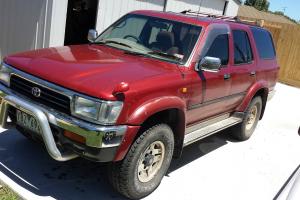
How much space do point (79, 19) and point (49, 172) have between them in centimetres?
648

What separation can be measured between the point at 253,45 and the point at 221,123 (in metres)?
1.52

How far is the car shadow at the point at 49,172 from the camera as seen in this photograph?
4590 mm

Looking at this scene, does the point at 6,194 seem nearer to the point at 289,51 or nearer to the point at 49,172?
the point at 49,172

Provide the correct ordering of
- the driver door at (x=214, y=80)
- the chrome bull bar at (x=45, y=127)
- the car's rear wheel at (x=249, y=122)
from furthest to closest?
the car's rear wheel at (x=249, y=122) < the driver door at (x=214, y=80) < the chrome bull bar at (x=45, y=127)

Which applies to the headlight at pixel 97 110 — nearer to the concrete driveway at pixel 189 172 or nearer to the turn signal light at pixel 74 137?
the turn signal light at pixel 74 137

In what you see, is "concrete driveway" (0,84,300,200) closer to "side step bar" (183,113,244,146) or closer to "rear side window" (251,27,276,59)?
"side step bar" (183,113,244,146)

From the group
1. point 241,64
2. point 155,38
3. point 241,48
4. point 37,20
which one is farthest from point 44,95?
point 37,20

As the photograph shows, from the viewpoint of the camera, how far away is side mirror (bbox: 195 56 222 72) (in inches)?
195

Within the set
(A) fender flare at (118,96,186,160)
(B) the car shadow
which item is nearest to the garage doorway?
(B) the car shadow

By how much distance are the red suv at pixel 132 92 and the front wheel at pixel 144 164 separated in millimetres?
11

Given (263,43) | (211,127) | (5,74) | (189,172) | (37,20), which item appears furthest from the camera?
(37,20)

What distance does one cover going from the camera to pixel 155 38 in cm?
546

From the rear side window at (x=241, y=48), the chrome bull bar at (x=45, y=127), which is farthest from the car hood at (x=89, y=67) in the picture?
the rear side window at (x=241, y=48)

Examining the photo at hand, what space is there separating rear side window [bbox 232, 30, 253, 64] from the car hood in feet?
5.35
